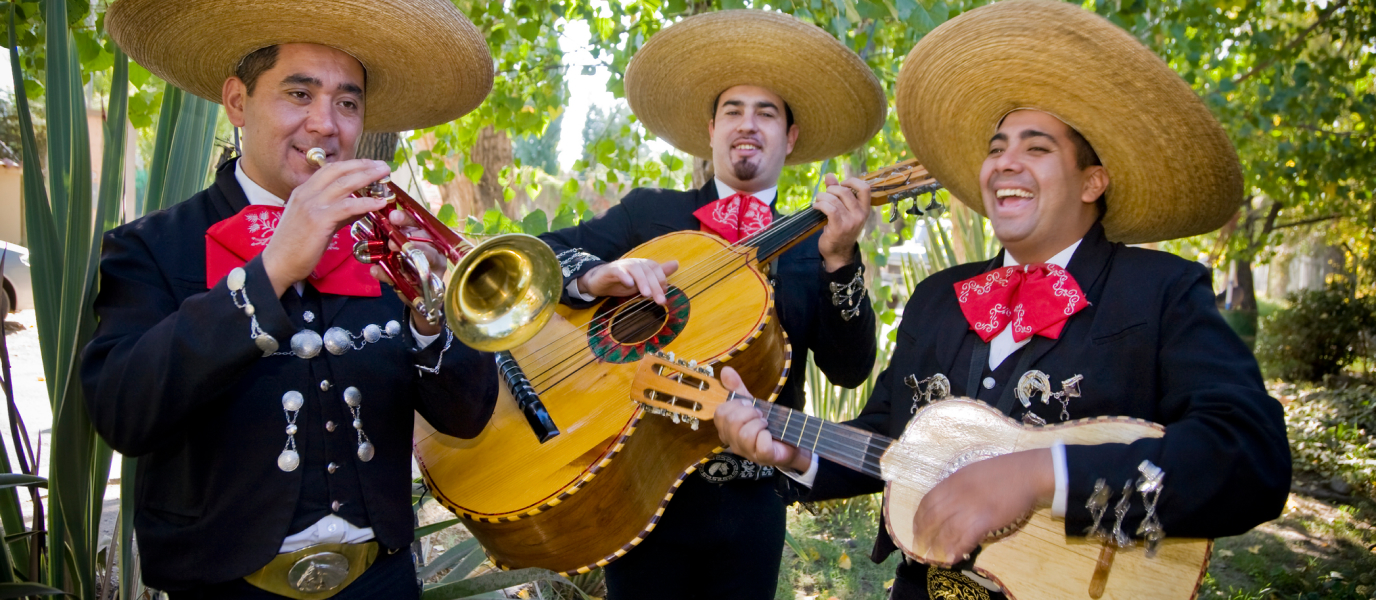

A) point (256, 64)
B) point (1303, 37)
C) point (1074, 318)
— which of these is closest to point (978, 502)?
point (1074, 318)

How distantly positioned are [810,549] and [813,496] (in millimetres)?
3245

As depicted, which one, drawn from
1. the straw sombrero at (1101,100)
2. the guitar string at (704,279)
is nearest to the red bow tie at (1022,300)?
the straw sombrero at (1101,100)

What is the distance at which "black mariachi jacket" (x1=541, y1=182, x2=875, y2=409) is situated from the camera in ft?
9.07

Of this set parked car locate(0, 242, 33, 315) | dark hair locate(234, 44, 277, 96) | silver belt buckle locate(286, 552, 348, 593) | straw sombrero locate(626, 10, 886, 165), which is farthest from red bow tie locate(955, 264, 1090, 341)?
parked car locate(0, 242, 33, 315)

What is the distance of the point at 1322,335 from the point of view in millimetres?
11570

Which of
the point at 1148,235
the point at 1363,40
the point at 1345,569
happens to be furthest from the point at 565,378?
the point at 1363,40

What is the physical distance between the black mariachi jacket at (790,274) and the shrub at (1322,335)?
11.3 metres

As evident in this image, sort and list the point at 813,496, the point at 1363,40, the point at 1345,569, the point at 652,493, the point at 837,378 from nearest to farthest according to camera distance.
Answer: the point at 813,496 → the point at 652,493 → the point at 837,378 → the point at 1345,569 → the point at 1363,40

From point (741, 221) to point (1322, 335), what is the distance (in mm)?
11818

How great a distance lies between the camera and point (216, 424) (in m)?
1.84

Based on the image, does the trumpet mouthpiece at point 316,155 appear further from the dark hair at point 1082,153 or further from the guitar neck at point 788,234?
the dark hair at point 1082,153

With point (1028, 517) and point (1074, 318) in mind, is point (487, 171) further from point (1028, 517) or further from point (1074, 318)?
point (1028, 517)

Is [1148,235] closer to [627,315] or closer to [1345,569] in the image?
[627,315]

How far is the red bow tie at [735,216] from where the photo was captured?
301 centimetres
